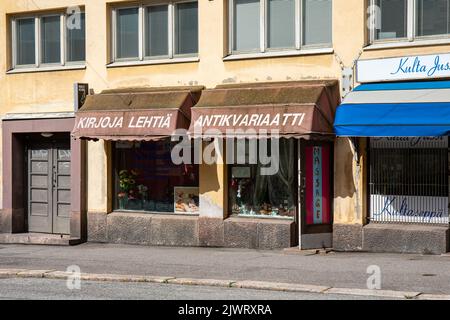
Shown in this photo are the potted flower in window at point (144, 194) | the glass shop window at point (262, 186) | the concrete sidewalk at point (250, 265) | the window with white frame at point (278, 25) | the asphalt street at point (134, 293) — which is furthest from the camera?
the potted flower in window at point (144, 194)

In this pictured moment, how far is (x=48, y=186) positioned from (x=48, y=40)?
3610mm

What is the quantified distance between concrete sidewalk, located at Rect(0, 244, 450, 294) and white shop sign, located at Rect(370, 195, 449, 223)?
84 cm

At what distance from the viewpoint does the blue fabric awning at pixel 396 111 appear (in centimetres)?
1495

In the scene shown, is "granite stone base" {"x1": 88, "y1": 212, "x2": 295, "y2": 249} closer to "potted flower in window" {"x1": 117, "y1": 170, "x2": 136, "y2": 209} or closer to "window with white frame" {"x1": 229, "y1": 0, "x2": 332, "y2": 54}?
"potted flower in window" {"x1": 117, "y1": 170, "x2": 136, "y2": 209}

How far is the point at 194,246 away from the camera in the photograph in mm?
18656

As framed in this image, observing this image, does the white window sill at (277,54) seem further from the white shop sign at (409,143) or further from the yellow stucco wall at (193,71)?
the white shop sign at (409,143)

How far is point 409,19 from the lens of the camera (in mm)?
16328

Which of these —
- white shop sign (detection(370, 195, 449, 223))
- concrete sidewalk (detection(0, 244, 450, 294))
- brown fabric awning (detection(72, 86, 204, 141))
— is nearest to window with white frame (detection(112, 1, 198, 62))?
brown fabric awning (detection(72, 86, 204, 141))

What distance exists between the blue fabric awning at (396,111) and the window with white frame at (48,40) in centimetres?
734

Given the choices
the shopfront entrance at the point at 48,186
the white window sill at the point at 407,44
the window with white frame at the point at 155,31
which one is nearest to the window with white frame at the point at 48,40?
the window with white frame at the point at 155,31

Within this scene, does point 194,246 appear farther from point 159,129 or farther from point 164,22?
point 164,22

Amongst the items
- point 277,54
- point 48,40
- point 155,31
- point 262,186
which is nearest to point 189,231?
point 262,186
